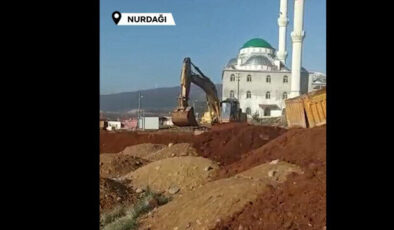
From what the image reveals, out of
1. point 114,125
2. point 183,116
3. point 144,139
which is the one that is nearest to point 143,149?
point 144,139

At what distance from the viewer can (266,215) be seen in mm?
3561

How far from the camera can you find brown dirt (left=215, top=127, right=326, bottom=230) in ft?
11.3

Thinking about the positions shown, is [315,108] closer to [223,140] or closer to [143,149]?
[223,140]

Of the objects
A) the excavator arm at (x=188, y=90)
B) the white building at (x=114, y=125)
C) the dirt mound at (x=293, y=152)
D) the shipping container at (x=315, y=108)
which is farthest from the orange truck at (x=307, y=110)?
the white building at (x=114, y=125)

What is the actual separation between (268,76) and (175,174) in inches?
45.5

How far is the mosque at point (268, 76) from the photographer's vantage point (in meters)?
3.54

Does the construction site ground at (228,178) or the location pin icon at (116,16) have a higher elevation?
the location pin icon at (116,16)

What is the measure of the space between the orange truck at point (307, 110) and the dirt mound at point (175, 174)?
2.82 ft

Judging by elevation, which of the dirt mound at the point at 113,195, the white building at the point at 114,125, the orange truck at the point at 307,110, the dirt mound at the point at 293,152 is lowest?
the dirt mound at the point at 113,195

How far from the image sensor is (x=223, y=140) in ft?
17.6

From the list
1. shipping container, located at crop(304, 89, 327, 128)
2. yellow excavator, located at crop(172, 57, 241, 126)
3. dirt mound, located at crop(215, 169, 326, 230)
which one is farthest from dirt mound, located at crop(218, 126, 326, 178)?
yellow excavator, located at crop(172, 57, 241, 126)

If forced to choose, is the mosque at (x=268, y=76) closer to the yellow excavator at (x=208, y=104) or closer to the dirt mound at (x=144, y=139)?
the yellow excavator at (x=208, y=104)
